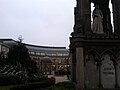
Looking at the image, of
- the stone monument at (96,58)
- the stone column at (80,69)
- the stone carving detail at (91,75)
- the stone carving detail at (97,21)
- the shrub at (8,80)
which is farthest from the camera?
the shrub at (8,80)

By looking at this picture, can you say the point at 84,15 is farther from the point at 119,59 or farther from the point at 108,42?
the point at 119,59

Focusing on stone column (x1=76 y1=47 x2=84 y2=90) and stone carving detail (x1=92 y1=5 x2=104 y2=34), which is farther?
stone carving detail (x1=92 y1=5 x2=104 y2=34)

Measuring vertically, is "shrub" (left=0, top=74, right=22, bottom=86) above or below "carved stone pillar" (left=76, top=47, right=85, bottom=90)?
below

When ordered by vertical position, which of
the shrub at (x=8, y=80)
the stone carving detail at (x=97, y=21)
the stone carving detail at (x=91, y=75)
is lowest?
the shrub at (x=8, y=80)

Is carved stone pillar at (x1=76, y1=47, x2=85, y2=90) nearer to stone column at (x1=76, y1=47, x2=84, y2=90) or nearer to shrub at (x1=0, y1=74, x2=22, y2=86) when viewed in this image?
stone column at (x1=76, y1=47, x2=84, y2=90)

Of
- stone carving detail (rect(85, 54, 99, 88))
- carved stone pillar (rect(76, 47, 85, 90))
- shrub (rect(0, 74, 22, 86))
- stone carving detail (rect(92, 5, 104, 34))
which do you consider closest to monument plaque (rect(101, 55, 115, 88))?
stone carving detail (rect(85, 54, 99, 88))

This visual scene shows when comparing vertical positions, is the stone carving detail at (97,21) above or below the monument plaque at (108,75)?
above

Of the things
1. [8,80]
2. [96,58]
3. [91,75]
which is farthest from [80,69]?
[8,80]

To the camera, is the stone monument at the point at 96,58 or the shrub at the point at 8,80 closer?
the stone monument at the point at 96,58

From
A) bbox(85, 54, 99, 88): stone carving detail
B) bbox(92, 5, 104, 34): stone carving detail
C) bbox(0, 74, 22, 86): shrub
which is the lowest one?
bbox(0, 74, 22, 86): shrub

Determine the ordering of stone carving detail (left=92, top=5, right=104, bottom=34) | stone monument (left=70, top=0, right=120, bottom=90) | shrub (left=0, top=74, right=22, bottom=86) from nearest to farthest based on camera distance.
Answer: stone monument (left=70, top=0, right=120, bottom=90)
stone carving detail (left=92, top=5, right=104, bottom=34)
shrub (left=0, top=74, right=22, bottom=86)

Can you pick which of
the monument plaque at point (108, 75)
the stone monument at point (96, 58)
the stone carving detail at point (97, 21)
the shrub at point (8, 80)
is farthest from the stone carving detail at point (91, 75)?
the shrub at point (8, 80)

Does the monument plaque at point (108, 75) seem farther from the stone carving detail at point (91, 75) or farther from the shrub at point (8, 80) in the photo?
the shrub at point (8, 80)

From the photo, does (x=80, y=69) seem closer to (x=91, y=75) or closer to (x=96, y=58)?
(x=91, y=75)
